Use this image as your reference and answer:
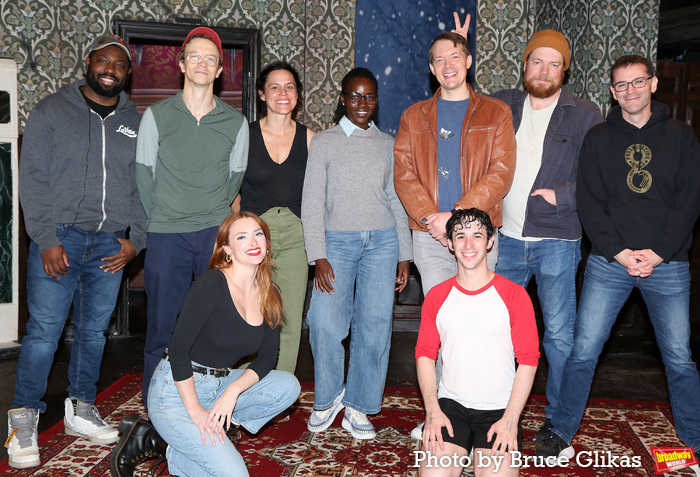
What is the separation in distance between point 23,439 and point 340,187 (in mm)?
Answer: 1933

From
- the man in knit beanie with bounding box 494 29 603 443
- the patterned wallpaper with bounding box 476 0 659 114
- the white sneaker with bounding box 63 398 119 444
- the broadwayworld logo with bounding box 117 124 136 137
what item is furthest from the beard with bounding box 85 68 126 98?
the patterned wallpaper with bounding box 476 0 659 114

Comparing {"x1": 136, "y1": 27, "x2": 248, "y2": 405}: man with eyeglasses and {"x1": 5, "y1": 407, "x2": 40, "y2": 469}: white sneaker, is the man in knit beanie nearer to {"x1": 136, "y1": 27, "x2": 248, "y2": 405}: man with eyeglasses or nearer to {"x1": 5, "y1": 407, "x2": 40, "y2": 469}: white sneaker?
{"x1": 136, "y1": 27, "x2": 248, "y2": 405}: man with eyeglasses

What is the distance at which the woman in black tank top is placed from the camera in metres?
3.34

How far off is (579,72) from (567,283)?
305 centimetres

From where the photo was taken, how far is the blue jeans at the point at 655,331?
292 centimetres

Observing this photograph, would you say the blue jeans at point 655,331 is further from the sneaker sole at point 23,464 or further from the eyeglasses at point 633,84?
the sneaker sole at point 23,464

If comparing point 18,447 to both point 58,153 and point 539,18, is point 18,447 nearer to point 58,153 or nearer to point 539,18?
point 58,153

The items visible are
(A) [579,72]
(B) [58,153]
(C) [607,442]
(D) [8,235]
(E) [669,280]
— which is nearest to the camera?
(E) [669,280]

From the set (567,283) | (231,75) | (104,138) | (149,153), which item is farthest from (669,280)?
(231,75)

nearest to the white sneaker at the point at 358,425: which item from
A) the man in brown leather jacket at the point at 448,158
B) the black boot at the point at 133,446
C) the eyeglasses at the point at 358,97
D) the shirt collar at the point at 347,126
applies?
the man in brown leather jacket at the point at 448,158

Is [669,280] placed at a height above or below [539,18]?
below

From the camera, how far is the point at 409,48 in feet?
19.0

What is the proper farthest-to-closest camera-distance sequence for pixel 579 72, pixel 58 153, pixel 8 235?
pixel 579 72 → pixel 8 235 → pixel 58 153

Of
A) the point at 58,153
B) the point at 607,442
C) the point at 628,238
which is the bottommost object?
the point at 607,442
